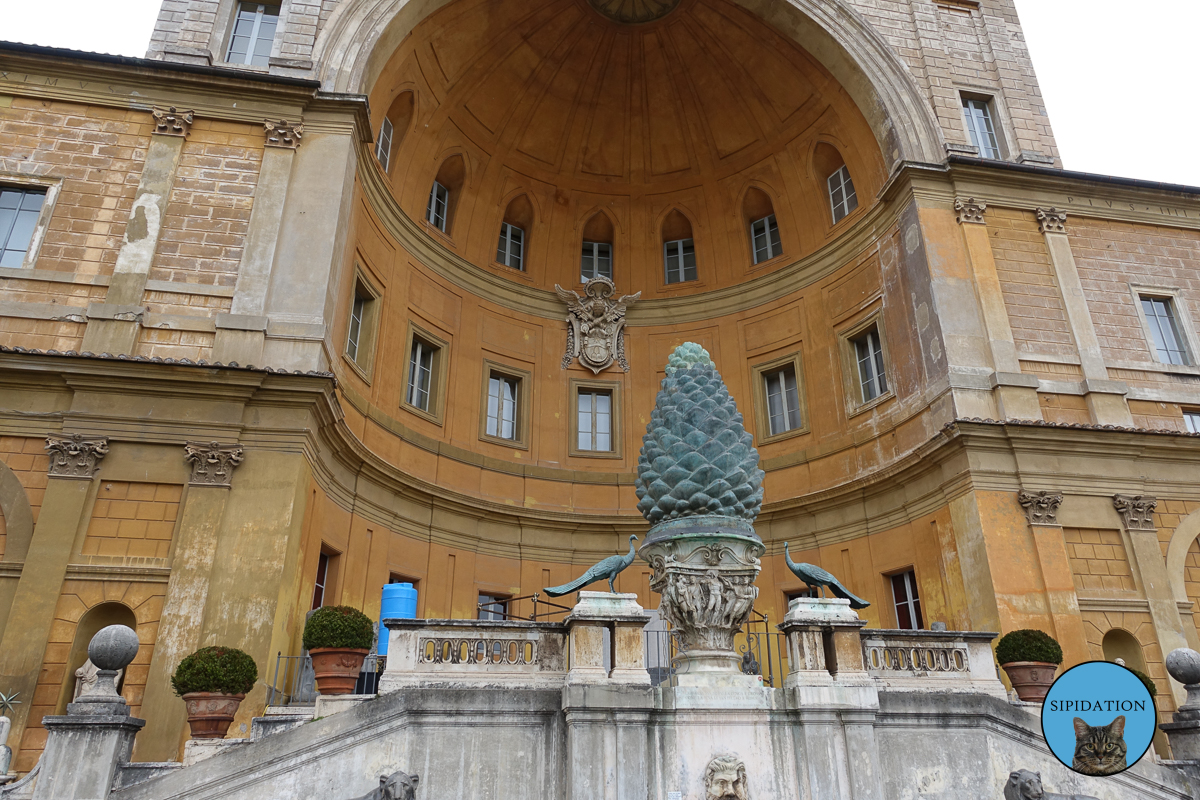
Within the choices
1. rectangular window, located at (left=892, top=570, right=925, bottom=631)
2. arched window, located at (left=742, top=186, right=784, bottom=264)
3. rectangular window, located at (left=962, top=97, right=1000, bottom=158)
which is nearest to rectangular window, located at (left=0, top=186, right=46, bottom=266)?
arched window, located at (left=742, top=186, right=784, bottom=264)

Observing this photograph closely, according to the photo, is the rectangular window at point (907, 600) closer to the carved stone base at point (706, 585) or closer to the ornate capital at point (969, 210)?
the ornate capital at point (969, 210)

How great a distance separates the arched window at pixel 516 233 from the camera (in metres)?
20.3

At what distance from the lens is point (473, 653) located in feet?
25.7

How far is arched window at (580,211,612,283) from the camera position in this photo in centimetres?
2116

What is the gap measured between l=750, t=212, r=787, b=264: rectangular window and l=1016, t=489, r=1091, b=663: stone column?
28.4 feet

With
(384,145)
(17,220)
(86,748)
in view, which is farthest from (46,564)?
(384,145)

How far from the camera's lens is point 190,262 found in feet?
44.0

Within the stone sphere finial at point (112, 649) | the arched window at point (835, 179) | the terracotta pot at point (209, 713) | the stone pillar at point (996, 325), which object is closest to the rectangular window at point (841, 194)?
the arched window at point (835, 179)

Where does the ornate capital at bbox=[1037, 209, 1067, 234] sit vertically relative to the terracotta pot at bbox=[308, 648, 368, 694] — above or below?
above

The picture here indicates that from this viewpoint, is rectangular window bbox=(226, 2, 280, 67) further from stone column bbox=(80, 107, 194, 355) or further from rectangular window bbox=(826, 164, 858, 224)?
rectangular window bbox=(826, 164, 858, 224)

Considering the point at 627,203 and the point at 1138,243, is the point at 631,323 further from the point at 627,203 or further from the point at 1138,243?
the point at 1138,243

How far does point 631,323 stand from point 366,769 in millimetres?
14570

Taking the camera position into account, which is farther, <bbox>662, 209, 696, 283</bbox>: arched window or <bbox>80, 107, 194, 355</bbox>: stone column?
<bbox>662, 209, 696, 283</bbox>: arched window

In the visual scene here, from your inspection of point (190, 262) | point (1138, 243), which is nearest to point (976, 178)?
point (1138, 243)
